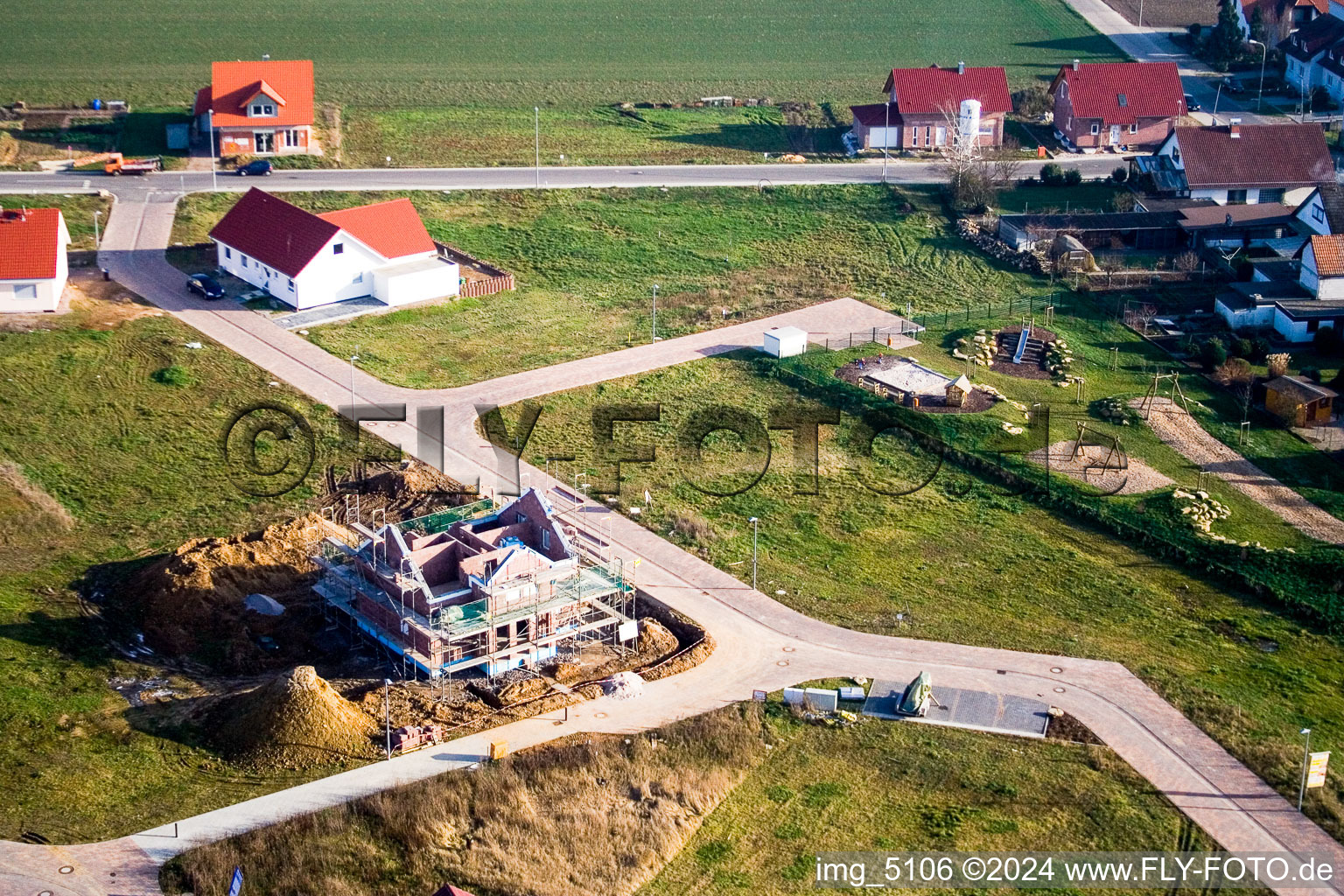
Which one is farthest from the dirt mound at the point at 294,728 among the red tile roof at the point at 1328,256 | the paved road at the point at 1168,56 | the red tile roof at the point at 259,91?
the paved road at the point at 1168,56

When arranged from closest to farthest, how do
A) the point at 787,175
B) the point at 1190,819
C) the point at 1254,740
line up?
the point at 1190,819 < the point at 1254,740 < the point at 787,175

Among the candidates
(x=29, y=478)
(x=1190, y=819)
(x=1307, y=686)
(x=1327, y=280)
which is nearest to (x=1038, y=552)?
(x=1307, y=686)

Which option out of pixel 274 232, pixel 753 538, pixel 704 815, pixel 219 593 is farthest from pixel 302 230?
pixel 704 815

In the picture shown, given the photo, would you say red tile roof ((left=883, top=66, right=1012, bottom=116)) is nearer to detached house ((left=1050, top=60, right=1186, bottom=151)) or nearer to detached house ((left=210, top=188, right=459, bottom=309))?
detached house ((left=1050, top=60, right=1186, bottom=151))

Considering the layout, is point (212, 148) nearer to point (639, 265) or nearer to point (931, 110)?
point (639, 265)

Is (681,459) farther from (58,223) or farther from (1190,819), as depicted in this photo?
(58,223)

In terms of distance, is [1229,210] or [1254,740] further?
[1229,210]

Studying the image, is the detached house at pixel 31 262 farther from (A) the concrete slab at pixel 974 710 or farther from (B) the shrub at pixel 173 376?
(A) the concrete slab at pixel 974 710
